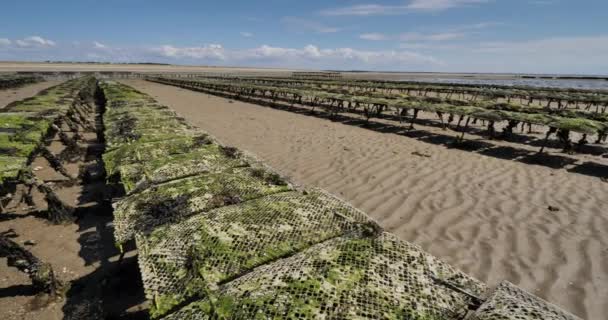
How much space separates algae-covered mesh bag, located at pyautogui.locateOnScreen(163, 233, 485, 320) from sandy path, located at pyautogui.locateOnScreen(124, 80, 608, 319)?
290 centimetres

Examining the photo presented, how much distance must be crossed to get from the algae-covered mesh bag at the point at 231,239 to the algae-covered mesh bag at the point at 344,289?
162 mm

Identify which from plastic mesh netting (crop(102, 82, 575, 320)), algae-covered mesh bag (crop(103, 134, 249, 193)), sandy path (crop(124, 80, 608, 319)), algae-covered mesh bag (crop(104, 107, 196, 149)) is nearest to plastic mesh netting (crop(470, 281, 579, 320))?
plastic mesh netting (crop(102, 82, 575, 320))

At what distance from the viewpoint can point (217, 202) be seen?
11.8 ft

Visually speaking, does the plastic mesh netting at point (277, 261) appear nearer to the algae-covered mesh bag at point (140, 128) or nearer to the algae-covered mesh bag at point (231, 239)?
the algae-covered mesh bag at point (231, 239)

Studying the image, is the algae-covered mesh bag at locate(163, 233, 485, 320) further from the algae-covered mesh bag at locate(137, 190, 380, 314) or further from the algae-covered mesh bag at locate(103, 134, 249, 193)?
the algae-covered mesh bag at locate(103, 134, 249, 193)

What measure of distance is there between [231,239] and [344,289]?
3.72ft

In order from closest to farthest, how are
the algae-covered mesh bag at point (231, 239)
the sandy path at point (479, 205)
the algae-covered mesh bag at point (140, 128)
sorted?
the algae-covered mesh bag at point (231, 239) → the sandy path at point (479, 205) → the algae-covered mesh bag at point (140, 128)

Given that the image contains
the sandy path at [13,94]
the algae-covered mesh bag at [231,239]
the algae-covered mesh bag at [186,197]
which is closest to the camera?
the algae-covered mesh bag at [231,239]

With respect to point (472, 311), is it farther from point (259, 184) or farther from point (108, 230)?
point (108, 230)

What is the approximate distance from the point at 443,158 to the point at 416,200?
4.00 metres

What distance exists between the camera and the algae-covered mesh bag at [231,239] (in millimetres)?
2428

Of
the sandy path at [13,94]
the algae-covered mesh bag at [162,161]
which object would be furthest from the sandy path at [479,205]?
the sandy path at [13,94]

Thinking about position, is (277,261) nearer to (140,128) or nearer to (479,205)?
(479,205)

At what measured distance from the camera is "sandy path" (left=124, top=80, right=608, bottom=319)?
4.73m
